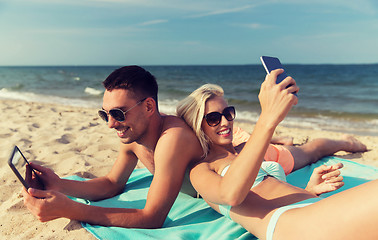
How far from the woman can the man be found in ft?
0.54

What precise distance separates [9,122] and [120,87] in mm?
5102

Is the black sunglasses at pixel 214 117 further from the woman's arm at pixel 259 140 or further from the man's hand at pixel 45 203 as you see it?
the man's hand at pixel 45 203

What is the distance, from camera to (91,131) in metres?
6.23

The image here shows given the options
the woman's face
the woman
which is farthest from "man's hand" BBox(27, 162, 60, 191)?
the woman's face

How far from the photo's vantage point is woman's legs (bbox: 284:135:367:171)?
14.6 ft

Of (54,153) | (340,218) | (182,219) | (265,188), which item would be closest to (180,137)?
(265,188)

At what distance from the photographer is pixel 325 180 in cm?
286

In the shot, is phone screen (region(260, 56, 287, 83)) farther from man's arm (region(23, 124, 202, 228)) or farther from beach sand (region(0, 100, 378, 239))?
beach sand (region(0, 100, 378, 239))

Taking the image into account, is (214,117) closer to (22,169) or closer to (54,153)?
(22,169)

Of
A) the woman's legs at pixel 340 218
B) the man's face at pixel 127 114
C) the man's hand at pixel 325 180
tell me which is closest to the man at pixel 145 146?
the man's face at pixel 127 114

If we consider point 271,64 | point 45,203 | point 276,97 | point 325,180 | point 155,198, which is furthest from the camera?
point 325,180

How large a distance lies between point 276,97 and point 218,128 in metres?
1.11

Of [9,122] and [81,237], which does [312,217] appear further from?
[9,122]

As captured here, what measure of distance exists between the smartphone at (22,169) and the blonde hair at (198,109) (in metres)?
1.30
